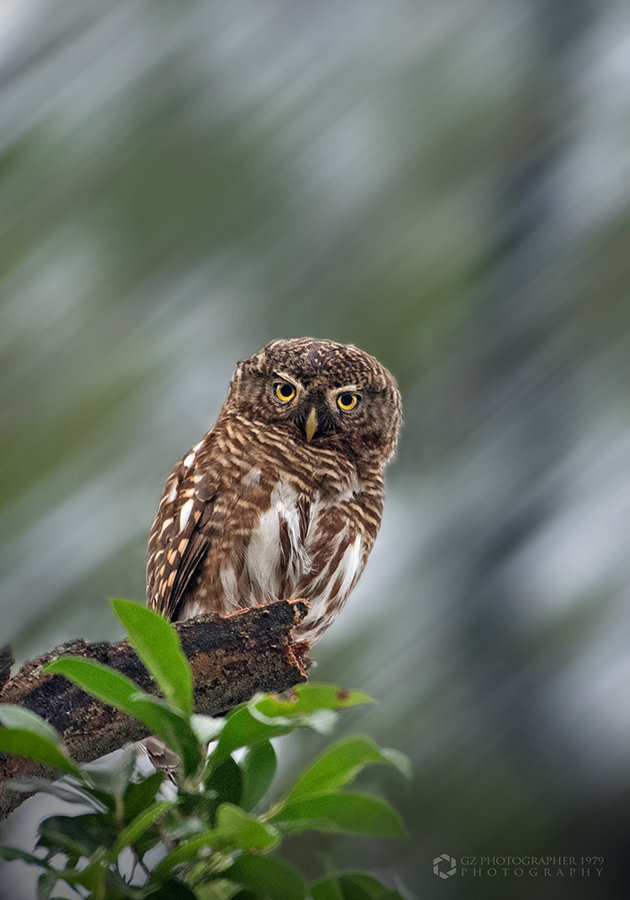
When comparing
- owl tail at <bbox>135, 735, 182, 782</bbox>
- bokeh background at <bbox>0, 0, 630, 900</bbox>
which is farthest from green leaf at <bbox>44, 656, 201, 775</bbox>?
bokeh background at <bbox>0, 0, 630, 900</bbox>

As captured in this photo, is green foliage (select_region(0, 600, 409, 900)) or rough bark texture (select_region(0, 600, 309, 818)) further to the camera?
rough bark texture (select_region(0, 600, 309, 818))

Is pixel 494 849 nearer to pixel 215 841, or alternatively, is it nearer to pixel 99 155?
pixel 215 841

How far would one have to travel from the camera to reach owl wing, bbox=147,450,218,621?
199 centimetres

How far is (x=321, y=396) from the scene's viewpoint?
2.15 m

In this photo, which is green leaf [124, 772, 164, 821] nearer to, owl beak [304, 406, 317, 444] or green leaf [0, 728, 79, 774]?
green leaf [0, 728, 79, 774]

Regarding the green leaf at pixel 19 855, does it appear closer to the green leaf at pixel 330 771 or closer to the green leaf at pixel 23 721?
the green leaf at pixel 23 721

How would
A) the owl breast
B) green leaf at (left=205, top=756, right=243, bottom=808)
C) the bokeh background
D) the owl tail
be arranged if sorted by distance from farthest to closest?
the bokeh background → the owl breast → the owl tail → green leaf at (left=205, top=756, right=243, bottom=808)

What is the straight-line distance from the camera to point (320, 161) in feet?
12.3

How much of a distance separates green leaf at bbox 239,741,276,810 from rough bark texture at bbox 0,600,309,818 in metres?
0.23

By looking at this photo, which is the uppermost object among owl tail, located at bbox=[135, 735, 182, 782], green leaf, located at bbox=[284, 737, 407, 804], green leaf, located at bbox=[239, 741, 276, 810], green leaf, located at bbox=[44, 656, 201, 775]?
green leaf, located at bbox=[44, 656, 201, 775]

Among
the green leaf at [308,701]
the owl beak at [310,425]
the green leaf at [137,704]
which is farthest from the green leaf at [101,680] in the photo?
the owl beak at [310,425]

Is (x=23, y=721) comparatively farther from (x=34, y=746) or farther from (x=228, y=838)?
(x=228, y=838)

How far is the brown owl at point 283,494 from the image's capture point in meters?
1.99

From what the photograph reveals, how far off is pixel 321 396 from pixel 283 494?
28 cm
